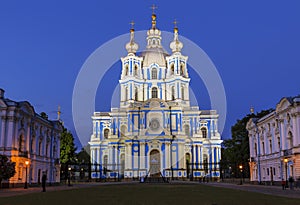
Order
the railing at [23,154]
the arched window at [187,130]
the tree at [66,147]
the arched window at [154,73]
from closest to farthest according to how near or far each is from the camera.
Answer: the railing at [23,154]
the tree at [66,147]
the arched window at [187,130]
the arched window at [154,73]

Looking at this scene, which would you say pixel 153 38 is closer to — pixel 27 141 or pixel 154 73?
pixel 154 73

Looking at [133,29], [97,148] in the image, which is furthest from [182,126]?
[133,29]

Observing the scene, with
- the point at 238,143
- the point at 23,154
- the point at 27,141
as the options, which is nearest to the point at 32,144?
the point at 27,141

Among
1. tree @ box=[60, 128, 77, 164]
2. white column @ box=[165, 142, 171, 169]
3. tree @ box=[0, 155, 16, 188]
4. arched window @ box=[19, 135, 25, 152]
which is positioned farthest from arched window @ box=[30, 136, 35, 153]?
white column @ box=[165, 142, 171, 169]

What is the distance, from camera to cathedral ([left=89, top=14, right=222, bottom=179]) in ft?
231

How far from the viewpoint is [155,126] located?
73812mm

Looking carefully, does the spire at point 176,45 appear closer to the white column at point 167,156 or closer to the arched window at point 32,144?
the white column at point 167,156

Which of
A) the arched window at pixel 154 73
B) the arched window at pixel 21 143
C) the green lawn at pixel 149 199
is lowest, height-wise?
the green lawn at pixel 149 199

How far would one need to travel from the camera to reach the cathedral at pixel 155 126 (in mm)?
70438

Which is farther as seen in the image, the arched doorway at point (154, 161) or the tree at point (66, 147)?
the arched doorway at point (154, 161)

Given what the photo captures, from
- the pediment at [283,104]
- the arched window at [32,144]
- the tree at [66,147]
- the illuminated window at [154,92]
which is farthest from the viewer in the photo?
the illuminated window at [154,92]

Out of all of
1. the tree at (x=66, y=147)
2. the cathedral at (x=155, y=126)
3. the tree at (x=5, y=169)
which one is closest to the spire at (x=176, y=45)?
the cathedral at (x=155, y=126)

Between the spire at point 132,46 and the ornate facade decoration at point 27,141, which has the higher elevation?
the spire at point 132,46

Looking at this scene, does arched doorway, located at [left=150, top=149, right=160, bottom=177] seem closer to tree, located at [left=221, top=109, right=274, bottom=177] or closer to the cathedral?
the cathedral
